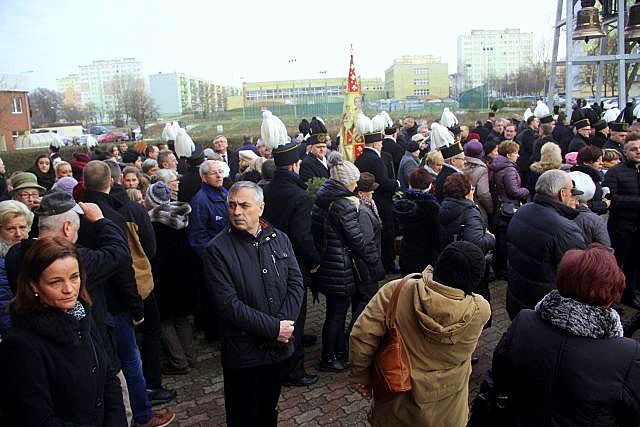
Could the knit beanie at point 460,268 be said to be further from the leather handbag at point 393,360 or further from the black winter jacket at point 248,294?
the black winter jacket at point 248,294

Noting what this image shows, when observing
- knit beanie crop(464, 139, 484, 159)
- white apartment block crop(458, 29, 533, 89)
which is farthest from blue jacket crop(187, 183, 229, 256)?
white apartment block crop(458, 29, 533, 89)

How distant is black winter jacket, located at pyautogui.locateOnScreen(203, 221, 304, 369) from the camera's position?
3.17 metres

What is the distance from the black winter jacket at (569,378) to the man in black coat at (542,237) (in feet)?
5.19

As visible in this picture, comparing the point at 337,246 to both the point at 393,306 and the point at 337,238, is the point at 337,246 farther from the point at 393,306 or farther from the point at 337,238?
the point at 393,306

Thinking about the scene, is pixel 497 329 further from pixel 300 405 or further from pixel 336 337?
pixel 300 405

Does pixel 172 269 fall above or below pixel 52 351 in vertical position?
below

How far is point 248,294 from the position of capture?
324cm

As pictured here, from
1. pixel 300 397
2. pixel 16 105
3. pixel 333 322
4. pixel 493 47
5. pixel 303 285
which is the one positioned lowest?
pixel 300 397

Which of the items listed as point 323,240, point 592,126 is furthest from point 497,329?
point 592,126

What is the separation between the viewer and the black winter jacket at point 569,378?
2.18m

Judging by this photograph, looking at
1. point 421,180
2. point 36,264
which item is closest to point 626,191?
point 421,180

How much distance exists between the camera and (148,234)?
4.34m

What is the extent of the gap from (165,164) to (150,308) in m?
3.32

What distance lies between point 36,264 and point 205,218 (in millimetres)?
2720
